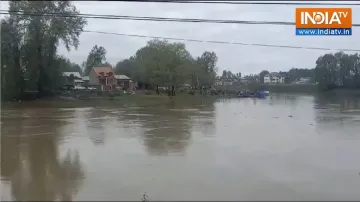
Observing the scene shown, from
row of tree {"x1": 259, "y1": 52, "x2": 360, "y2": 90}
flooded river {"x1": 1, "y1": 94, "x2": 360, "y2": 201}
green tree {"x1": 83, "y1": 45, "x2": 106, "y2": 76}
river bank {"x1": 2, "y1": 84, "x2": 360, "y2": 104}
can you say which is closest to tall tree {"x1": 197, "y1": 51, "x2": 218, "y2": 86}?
river bank {"x1": 2, "y1": 84, "x2": 360, "y2": 104}

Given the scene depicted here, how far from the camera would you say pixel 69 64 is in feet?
146

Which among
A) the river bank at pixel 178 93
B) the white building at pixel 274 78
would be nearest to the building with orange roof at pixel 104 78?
the river bank at pixel 178 93

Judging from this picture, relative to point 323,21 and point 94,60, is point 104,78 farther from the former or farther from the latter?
point 323,21

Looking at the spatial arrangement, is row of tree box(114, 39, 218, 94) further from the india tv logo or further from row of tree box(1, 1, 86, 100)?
the india tv logo

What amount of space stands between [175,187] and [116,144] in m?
5.74

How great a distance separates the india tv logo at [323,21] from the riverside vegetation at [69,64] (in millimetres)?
4983

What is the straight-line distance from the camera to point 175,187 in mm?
7082

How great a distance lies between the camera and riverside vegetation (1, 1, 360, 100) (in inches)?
854

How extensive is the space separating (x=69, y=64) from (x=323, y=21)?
1603 inches

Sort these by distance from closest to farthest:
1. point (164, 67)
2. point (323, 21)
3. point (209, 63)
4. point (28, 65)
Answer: point (323, 21)
point (28, 65)
point (164, 67)
point (209, 63)

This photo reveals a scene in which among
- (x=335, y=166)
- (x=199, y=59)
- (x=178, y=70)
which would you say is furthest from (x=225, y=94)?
(x=335, y=166)

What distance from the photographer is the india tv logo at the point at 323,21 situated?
758 cm

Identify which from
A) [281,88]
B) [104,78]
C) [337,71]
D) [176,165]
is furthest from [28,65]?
[281,88]

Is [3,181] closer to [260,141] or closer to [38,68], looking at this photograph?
[260,141]
